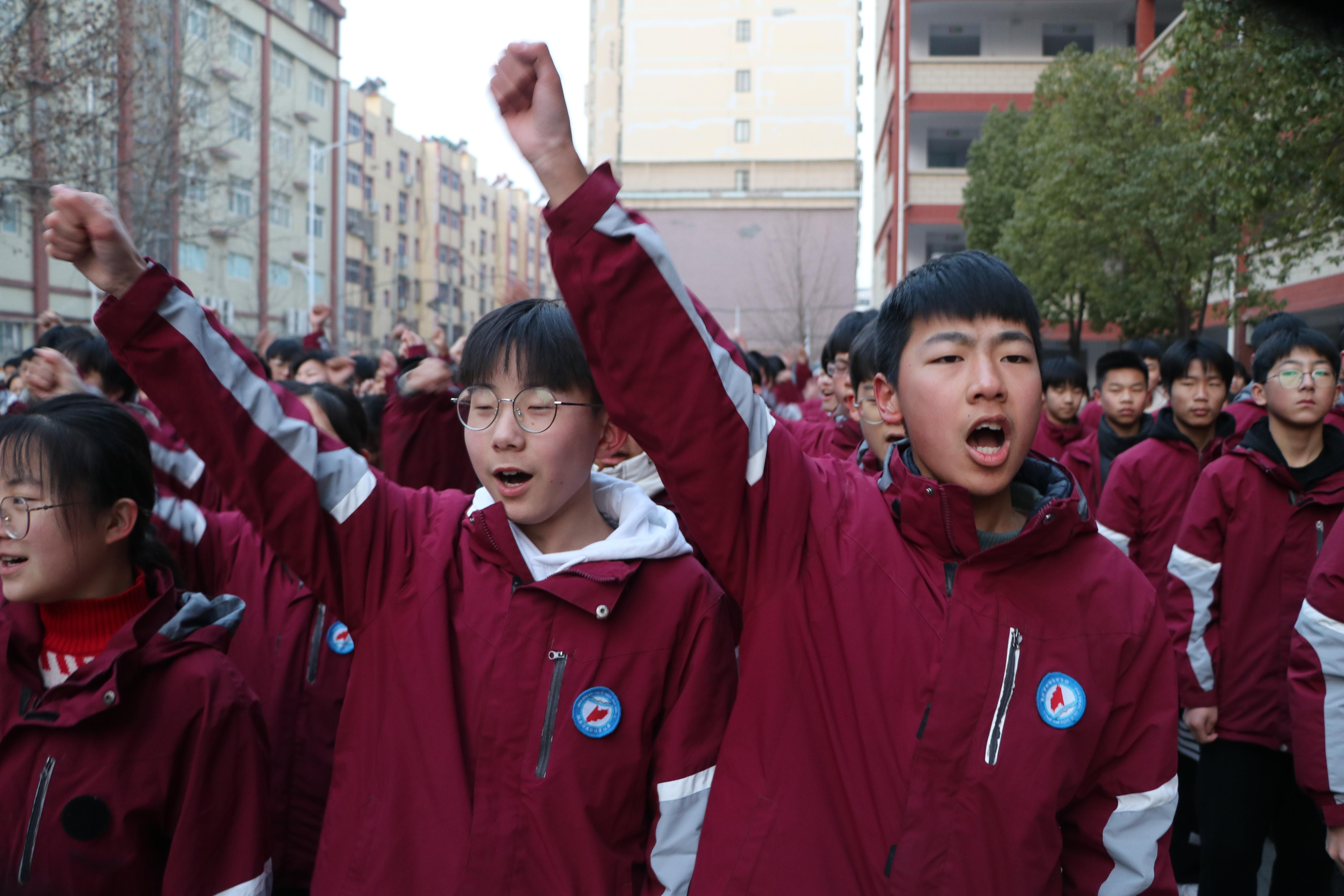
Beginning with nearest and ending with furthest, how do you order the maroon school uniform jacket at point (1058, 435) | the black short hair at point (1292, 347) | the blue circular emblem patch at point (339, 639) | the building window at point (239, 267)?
1. the blue circular emblem patch at point (339, 639)
2. the black short hair at point (1292, 347)
3. the maroon school uniform jacket at point (1058, 435)
4. the building window at point (239, 267)

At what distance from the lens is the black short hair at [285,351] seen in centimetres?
691

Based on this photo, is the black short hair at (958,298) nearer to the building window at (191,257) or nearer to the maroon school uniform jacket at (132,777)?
the maroon school uniform jacket at (132,777)

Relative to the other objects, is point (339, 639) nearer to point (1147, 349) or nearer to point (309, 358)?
point (309, 358)

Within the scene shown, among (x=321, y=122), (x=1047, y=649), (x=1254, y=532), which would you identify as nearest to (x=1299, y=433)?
(x=1254, y=532)

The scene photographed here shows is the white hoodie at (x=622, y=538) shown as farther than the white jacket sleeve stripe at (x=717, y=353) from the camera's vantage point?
Yes

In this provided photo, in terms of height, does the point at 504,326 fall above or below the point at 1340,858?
above

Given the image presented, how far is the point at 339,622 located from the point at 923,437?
5.34ft

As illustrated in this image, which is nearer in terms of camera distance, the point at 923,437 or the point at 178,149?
the point at 923,437

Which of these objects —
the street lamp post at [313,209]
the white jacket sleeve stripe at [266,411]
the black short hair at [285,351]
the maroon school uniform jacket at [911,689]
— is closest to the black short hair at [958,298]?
the maroon school uniform jacket at [911,689]

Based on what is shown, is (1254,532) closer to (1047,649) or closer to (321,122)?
(1047,649)

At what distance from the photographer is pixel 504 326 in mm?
2168

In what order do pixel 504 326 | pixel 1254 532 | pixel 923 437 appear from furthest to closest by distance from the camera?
pixel 1254 532 → pixel 504 326 → pixel 923 437

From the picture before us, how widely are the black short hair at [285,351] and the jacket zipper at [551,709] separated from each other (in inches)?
209

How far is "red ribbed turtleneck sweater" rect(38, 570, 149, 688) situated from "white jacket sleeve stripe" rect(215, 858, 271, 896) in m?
0.53
